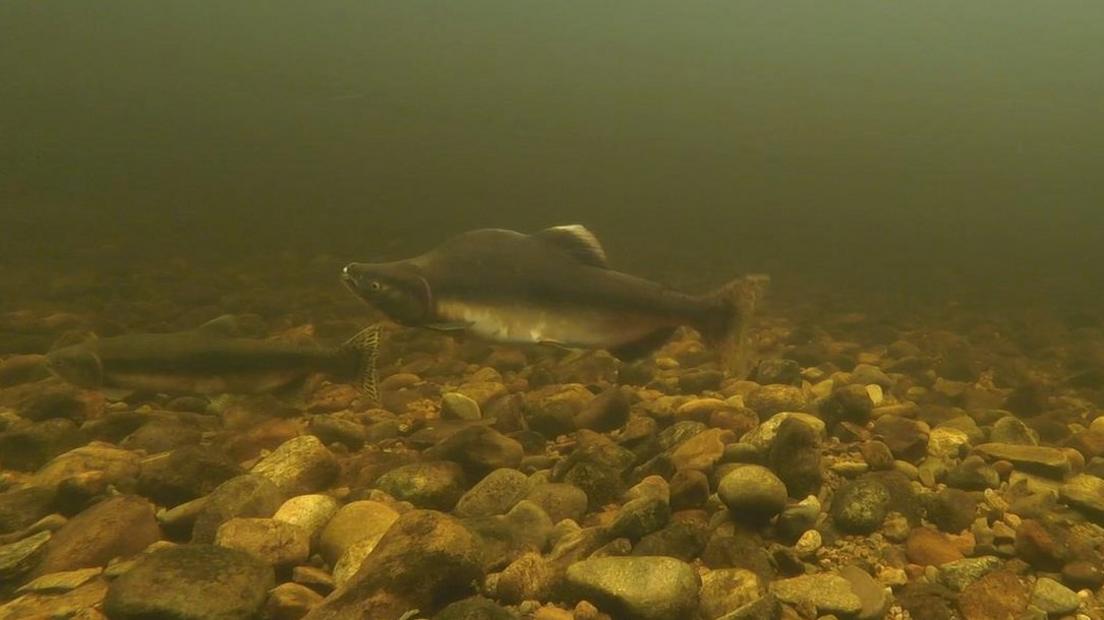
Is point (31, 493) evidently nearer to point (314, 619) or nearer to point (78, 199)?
point (314, 619)

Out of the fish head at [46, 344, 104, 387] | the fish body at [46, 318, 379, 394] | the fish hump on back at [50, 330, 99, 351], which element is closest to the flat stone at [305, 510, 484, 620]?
the fish body at [46, 318, 379, 394]

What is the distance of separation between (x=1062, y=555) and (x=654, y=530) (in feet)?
5.19

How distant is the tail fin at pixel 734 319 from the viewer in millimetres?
4121

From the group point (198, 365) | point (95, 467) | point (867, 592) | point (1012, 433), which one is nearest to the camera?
point (867, 592)

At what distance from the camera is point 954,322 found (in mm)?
11289

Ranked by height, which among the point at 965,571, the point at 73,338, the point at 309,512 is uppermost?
the point at 965,571

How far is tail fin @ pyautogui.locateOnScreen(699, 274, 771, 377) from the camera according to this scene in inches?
162

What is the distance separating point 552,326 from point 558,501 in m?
1.11

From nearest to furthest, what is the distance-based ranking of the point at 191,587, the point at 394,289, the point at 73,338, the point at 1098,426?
the point at 191,587 → the point at 394,289 → the point at 1098,426 → the point at 73,338

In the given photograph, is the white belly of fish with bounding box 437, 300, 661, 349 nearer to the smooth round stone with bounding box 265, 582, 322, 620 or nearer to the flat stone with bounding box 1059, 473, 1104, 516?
the smooth round stone with bounding box 265, 582, 322, 620

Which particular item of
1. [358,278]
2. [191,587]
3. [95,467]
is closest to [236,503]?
[191,587]

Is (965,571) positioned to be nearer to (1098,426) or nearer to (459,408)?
(1098,426)

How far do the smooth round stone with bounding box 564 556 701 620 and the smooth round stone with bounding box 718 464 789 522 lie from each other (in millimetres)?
561

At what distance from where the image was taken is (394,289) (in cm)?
383
